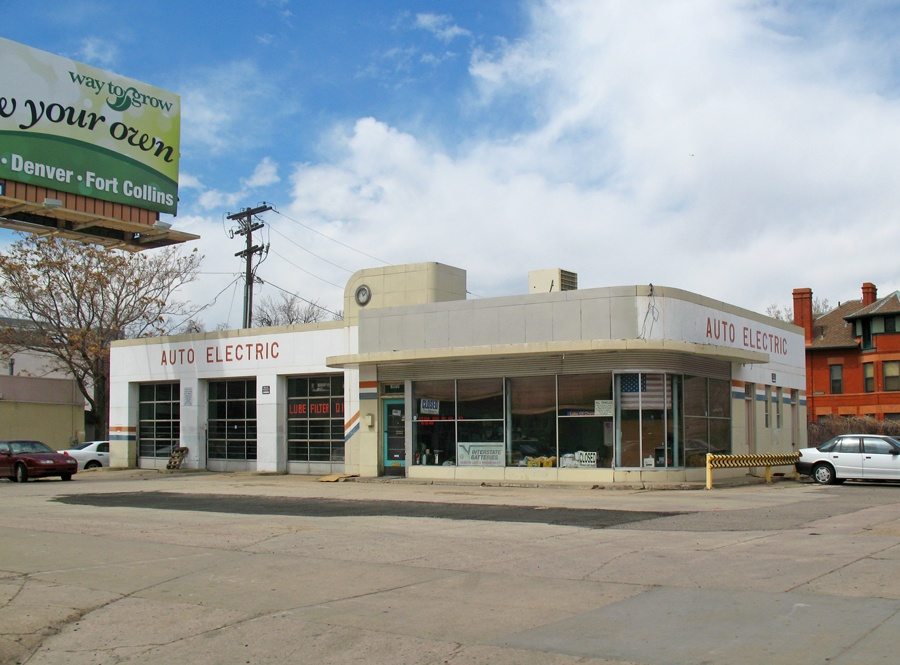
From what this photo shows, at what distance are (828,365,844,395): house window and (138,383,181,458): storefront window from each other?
122 ft

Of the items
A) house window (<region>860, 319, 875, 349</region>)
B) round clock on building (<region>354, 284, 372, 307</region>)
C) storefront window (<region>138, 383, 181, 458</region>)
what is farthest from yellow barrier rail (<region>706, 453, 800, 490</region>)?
house window (<region>860, 319, 875, 349</region>)

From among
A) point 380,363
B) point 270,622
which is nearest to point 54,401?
point 380,363

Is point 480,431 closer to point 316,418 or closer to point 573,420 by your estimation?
point 573,420

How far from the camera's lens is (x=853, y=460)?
25953 mm

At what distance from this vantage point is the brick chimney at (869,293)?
54344mm

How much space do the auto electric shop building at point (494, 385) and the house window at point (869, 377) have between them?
1862 cm

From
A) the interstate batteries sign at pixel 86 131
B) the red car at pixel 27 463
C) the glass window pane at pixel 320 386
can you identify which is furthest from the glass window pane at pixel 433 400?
the red car at pixel 27 463

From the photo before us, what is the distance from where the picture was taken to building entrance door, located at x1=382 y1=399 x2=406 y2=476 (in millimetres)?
29703

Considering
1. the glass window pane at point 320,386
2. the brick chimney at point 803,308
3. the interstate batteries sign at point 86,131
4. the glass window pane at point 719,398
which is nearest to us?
the glass window pane at point 719,398

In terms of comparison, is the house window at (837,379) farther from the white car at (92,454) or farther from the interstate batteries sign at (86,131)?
the white car at (92,454)

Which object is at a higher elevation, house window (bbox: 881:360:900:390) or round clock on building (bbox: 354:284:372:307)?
round clock on building (bbox: 354:284:372:307)

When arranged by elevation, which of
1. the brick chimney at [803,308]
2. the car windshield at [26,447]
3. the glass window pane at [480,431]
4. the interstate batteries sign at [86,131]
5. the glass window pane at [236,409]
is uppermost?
the interstate batteries sign at [86,131]

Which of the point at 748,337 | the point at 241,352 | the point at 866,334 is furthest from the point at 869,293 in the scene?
the point at 241,352

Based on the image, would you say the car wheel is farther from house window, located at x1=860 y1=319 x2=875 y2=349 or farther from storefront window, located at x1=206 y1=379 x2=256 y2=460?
house window, located at x1=860 y1=319 x2=875 y2=349
